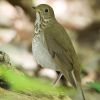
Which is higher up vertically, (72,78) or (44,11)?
(44,11)

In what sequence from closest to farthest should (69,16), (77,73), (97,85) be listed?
(77,73)
(97,85)
(69,16)

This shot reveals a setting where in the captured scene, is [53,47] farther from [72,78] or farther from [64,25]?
[64,25]

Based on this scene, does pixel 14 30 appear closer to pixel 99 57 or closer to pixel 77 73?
pixel 99 57

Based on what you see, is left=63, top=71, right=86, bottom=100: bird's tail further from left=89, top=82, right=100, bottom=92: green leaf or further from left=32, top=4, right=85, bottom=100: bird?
left=89, top=82, right=100, bottom=92: green leaf

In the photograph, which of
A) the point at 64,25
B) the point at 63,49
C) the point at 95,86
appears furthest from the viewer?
the point at 64,25

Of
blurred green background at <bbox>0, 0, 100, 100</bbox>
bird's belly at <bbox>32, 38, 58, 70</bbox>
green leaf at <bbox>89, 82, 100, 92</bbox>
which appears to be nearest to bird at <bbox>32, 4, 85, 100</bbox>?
bird's belly at <bbox>32, 38, 58, 70</bbox>

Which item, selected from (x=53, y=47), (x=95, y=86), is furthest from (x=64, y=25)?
(x=53, y=47)

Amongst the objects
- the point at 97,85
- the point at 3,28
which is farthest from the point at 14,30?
the point at 97,85
